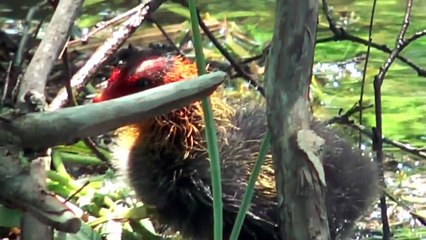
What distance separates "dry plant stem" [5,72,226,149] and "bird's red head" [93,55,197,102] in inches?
32.5

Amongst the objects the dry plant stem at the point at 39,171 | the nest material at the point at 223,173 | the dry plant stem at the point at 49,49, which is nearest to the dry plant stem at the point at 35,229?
the dry plant stem at the point at 39,171

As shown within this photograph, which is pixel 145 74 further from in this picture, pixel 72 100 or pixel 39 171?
pixel 39 171

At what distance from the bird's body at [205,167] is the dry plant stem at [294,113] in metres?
0.63

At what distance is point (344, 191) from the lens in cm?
Answer: 204

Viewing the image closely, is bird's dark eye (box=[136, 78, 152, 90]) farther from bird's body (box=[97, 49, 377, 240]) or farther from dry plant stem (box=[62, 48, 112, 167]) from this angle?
dry plant stem (box=[62, 48, 112, 167])

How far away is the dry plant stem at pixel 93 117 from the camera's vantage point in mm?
1125

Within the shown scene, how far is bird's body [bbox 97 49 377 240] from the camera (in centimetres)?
195

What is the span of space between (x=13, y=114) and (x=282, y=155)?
357 millimetres

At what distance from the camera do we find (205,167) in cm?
199

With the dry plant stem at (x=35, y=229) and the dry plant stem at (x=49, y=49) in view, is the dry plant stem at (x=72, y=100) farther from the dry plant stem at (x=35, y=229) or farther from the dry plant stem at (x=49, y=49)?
the dry plant stem at (x=35, y=229)

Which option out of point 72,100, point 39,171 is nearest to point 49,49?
point 72,100

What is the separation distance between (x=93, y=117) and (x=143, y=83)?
929mm

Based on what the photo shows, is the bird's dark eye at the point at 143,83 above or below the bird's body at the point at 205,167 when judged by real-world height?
above

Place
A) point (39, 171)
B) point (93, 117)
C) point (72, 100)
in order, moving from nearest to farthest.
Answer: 1. point (93, 117)
2. point (39, 171)
3. point (72, 100)
